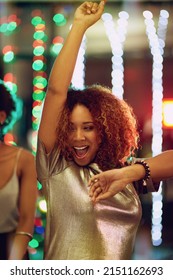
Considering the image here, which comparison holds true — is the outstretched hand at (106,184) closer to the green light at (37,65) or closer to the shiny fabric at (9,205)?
the shiny fabric at (9,205)

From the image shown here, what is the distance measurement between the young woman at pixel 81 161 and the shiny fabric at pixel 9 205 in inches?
8.3

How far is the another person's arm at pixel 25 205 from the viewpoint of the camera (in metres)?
2.08

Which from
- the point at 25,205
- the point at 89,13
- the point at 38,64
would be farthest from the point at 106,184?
the point at 38,64

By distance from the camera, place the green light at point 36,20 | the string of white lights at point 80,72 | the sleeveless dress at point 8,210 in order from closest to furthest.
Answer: the sleeveless dress at point 8,210, the string of white lights at point 80,72, the green light at point 36,20

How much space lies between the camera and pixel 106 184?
1.89 metres

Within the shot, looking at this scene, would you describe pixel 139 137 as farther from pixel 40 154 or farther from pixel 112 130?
pixel 40 154

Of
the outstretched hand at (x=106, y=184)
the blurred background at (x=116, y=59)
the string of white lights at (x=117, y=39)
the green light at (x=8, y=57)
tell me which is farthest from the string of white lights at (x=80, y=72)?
the outstretched hand at (x=106, y=184)

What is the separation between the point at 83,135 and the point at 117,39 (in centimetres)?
62

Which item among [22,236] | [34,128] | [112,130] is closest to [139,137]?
[112,130]

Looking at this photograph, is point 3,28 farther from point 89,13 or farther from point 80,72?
point 89,13

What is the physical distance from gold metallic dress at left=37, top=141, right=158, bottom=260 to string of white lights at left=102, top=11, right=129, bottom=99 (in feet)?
2.03

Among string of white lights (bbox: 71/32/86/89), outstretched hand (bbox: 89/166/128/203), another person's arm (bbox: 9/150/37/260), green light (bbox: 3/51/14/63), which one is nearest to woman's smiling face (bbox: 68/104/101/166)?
outstretched hand (bbox: 89/166/128/203)

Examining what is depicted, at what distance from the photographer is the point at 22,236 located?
2.09 meters

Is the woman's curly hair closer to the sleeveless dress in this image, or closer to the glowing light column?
the sleeveless dress
